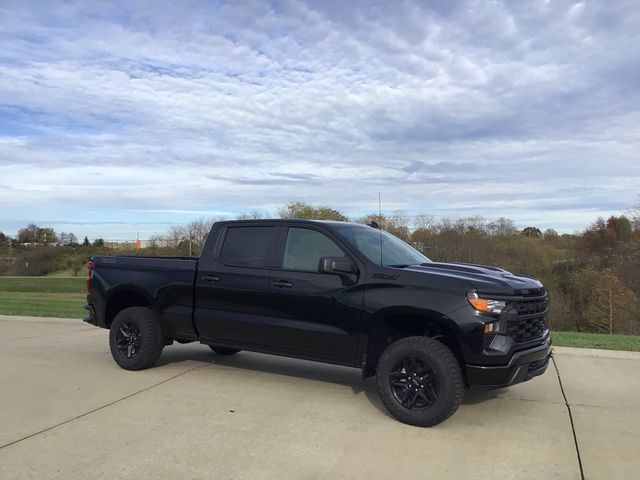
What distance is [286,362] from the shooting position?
7.43 m

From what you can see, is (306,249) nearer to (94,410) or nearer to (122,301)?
(94,410)

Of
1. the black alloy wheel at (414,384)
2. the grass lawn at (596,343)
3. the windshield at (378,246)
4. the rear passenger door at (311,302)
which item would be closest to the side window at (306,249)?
the rear passenger door at (311,302)

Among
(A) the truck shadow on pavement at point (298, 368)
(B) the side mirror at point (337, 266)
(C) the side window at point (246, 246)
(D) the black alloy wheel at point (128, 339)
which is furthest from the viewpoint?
(D) the black alloy wheel at point (128, 339)

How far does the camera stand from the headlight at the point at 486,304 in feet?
15.6

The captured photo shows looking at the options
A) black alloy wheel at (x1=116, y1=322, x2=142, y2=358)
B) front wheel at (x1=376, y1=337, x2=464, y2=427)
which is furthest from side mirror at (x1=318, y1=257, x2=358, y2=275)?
black alloy wheel at (x1=116, y1=322, x2=142, y2=358)

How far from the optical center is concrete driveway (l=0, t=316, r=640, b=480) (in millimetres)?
4094

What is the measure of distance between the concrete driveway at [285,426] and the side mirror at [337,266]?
1.35m

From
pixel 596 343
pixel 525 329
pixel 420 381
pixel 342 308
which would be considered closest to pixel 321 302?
pixel 342 308

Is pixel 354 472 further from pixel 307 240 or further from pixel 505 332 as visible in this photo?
pixel 307 240

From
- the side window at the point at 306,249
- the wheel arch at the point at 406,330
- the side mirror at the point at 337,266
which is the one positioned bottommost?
the wheel arch at the point at 406,330

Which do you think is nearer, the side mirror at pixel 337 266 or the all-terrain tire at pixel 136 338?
the side mirror at pixel 337 266

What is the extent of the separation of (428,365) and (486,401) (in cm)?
125

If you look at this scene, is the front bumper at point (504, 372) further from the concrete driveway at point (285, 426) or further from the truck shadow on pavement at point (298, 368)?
the truck shadow on pavement at point (298, 368)

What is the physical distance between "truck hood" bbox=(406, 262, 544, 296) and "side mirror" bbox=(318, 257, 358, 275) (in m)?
0.56
